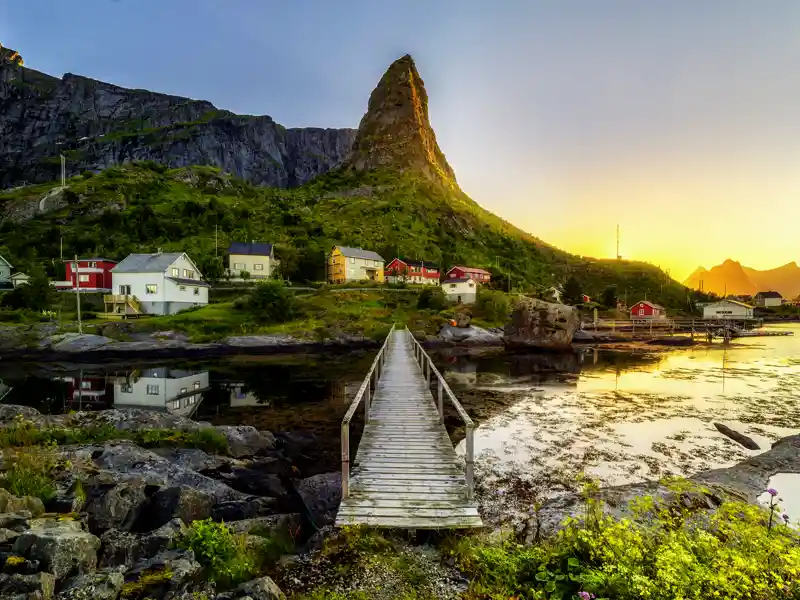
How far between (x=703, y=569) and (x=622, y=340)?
2912 inches

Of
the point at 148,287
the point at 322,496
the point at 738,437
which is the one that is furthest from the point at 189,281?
the point at 738,437

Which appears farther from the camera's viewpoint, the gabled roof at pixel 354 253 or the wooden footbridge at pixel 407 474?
the gabled roof at pixel 354 253

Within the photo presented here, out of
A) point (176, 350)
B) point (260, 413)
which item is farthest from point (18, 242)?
point (260, 413)

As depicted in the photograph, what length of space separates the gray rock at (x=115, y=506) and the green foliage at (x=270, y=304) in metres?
49.1

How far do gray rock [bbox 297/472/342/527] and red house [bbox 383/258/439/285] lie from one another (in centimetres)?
8035

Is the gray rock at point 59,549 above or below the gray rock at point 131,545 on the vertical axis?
above

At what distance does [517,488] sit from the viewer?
13281 mm

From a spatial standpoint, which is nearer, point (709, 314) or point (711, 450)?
point (711, 450)

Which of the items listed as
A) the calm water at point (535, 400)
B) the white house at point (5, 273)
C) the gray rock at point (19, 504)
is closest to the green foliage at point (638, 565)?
the calm water at point (535, 400)

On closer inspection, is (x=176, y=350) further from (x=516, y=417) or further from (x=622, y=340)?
(x=622, y=340)

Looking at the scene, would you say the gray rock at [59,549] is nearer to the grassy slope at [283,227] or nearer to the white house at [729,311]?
the grassy slope at [283,227]

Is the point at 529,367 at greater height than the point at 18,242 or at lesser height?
lesser

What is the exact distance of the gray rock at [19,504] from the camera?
7.30 m

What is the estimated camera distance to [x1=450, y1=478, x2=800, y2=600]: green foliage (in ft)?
15.6
